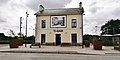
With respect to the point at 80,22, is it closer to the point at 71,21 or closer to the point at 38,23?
the point at 71,21

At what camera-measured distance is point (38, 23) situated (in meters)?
46.2

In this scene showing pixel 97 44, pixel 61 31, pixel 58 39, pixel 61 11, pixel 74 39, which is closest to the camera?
pixel 97 44

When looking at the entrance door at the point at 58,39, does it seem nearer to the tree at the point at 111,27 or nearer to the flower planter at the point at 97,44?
the flower planter at the point at 97,44

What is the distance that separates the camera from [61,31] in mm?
45125

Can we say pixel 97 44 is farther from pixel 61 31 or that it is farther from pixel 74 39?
pixel 61 31

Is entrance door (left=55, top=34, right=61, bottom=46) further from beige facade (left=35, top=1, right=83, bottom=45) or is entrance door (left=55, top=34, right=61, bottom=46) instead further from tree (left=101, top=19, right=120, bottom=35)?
tree (left=101, top=19, right=120, bottom=35)

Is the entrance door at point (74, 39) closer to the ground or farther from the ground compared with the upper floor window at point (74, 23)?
closer to the ground

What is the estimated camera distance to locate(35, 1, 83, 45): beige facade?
4450 centimetres

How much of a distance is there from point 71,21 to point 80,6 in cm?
368

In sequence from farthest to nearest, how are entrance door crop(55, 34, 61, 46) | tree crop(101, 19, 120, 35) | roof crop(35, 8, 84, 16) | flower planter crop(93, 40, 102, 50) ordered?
tree crop(101, 19, 120, 35) < entrance door crop(55, 34, 61, 46) < roof crop(35, 8, 84, 16) < flower planter crop(93, 40, 102, 50)

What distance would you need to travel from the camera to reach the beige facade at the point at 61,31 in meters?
44.5

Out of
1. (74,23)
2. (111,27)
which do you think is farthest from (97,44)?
(111,27)

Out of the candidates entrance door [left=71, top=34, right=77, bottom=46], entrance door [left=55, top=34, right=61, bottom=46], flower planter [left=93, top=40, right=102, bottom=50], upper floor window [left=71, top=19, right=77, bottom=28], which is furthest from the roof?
flower planter [left=93, top=40, right=102, bottom=50]

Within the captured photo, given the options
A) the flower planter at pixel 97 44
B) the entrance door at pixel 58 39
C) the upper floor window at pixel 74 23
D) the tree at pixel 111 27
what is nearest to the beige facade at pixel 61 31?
the entrance door at pixel 58 39
